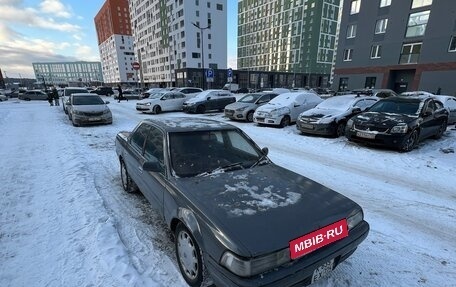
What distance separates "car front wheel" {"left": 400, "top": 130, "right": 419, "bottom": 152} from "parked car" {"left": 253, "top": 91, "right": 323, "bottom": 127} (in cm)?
493

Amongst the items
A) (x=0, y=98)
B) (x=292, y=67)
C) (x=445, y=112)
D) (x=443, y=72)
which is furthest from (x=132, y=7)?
(x=445, y=112)

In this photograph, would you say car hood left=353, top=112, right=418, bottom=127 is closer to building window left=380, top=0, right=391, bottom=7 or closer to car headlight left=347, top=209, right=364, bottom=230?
car headlight left=347, top=209, right=364, bottom=230

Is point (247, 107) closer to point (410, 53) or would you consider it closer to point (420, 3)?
point (410, 53)

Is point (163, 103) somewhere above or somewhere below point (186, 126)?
below

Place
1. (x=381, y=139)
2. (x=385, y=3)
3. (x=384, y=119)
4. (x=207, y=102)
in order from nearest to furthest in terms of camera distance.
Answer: (x=381, y=139) → (x=384, y=119) → (x=207, y=102) → (x=385, y=3)

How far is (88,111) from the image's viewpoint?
37.7 feet

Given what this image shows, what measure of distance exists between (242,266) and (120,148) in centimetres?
387

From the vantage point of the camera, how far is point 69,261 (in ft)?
9.04

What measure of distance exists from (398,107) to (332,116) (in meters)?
Answer: 2.01

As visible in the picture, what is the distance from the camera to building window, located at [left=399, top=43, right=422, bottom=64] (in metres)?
24.6

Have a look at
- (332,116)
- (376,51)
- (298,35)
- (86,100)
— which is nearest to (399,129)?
(332,116)

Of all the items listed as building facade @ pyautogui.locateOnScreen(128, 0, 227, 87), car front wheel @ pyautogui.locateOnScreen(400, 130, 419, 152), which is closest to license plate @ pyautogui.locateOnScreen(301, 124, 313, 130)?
car front wheel @ pyautogui.locateOnScreen(400, 130, 419, 152)

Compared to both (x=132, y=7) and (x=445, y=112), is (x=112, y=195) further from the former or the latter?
(x=132, y=7)

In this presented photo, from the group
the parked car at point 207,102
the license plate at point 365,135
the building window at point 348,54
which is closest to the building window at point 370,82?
the building window at point 348,54
